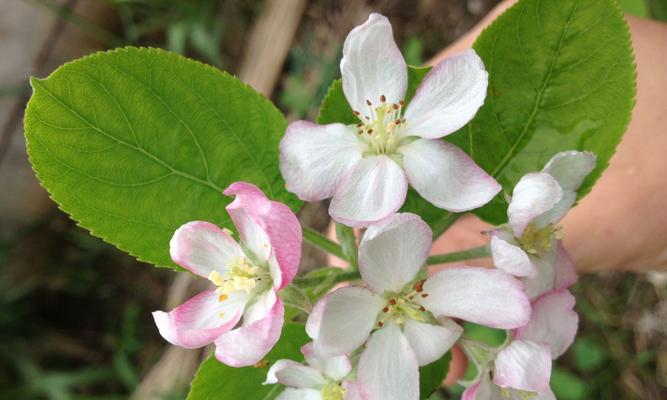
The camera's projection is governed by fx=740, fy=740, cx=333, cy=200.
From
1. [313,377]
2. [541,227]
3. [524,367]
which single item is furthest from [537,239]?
[313,377]

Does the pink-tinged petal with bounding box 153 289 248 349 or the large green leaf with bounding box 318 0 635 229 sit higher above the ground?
the large green leaf with bounding box 318 0 635 229

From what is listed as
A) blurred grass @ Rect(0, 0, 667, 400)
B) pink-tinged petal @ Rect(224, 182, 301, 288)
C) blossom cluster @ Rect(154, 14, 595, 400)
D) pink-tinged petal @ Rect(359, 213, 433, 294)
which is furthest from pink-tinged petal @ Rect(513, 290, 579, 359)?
blurred grass @ Rect(0, 0, 667, 400)

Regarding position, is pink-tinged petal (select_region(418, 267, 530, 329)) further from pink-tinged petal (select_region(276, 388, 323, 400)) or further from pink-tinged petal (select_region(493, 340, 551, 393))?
pink-tinged petal (select_region(276, 388, 323, 400))

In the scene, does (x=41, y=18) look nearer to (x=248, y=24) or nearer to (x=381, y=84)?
(x=248, y=24)

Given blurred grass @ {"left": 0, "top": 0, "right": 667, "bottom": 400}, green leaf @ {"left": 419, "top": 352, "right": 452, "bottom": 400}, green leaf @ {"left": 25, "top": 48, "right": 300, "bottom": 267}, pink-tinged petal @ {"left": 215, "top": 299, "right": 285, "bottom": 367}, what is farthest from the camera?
blurred grass @ {"left": 0, "top": 0, "right": 667, "bottom": 400}

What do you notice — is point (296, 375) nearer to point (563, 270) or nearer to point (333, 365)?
point (333, 365)

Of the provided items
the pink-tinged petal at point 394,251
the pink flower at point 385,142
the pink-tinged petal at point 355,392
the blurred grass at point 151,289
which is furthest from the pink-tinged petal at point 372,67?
the blurred grass at point 151,289
